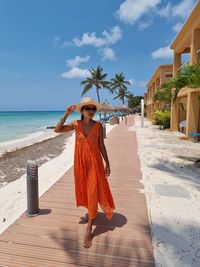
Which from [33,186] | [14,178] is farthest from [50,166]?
[33,186]

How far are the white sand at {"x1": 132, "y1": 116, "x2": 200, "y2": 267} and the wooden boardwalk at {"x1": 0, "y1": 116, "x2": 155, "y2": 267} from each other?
176 millimetres

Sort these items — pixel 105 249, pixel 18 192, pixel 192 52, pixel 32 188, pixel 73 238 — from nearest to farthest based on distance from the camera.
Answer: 1. pixel 105 249
2. pixel 73 238
3. pixel 32 188
4. pixel 18 192
5. pixel 192 52

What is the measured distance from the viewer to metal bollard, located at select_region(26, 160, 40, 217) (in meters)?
3.77

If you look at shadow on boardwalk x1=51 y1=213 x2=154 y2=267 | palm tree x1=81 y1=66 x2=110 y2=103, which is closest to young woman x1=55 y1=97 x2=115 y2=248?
shadow on boardwalk x1=51 y1=213 x2=154 y2=267

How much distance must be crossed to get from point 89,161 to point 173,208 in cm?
218

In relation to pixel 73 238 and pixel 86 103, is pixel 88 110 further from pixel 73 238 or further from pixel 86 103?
pixel 73 238

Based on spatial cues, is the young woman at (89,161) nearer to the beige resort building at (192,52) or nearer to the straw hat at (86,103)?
the straw hat at (86,103)

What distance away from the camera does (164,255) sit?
2896 millimetres

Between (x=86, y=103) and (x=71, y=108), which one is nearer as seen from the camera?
(x=86, y=103)

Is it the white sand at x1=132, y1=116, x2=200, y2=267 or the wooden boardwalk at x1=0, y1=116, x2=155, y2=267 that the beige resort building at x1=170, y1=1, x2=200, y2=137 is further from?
the wooden boardwalk at x1=0, y1=116, x2=155, y2=267

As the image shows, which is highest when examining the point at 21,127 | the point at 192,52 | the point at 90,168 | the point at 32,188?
the point at 192,52

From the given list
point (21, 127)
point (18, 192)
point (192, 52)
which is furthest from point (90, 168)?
point (21, 127)

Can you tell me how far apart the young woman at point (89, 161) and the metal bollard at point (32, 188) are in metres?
0.94

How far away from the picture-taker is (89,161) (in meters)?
3.07
